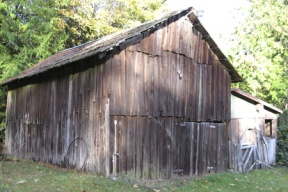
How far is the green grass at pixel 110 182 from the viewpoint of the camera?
346 inches

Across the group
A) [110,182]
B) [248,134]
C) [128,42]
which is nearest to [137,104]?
[128,42]

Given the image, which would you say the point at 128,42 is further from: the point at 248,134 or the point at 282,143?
the point at 282,143

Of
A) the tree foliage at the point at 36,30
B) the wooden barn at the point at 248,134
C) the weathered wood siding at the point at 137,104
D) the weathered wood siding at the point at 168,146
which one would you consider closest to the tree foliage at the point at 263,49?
the wooden barn at the point at 248,134

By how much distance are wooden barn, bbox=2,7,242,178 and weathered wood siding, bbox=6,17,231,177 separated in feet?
0.11

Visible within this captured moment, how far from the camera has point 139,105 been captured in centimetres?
1105

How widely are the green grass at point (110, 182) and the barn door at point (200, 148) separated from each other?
548 mm

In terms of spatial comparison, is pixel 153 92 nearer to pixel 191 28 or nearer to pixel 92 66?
pixel 92 66

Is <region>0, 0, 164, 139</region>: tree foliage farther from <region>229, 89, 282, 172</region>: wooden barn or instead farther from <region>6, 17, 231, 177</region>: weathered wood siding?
<region>229, 89, 282, 172</region>: wooden barn

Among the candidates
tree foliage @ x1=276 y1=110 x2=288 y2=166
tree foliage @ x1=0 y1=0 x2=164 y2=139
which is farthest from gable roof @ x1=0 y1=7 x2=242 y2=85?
tree foliage @ x1=0 y1=0 x2=164 y2=139

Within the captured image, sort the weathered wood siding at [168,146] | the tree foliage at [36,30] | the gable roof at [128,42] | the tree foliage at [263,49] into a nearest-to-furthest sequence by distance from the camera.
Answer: the gable roof at [128,42] < the weathered wood siding at [168,146] < the tree foliage at [36,30] < the tree foliage at [263,49]

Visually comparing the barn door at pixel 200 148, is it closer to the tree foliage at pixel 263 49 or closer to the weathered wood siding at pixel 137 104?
the weathered wood siding at pixel 137 104

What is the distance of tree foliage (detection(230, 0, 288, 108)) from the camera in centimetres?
2166

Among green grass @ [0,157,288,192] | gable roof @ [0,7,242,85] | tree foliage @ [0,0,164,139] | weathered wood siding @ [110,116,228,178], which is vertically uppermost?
tree foliage @ [0,0,164,139]

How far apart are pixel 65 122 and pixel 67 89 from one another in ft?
4.31
